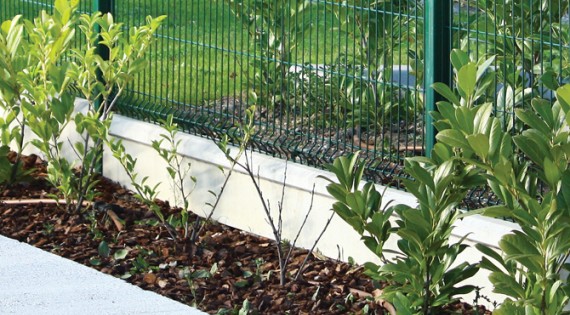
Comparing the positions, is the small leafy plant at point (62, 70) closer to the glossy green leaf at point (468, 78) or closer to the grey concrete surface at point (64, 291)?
the grey concrete surface at point (64, 291)

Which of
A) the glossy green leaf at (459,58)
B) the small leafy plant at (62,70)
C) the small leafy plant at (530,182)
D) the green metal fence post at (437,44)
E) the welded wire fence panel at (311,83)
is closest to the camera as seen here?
the small leafy plant at (530,182)

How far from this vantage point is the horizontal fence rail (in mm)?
5863

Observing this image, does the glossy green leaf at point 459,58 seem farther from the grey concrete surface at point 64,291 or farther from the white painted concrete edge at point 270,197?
the grey concrete surface at point 64,291

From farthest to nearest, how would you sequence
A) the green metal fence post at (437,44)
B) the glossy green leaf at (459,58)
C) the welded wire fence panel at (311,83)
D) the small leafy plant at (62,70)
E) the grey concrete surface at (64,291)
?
1. the small leafy plant at (62,70)
2. the welded wire fence panel at (311,83)
3. the green metal fence post at (437,44)
4. the grey concrete surface at (64,291)
5. the glossy green leaf at (459,58)

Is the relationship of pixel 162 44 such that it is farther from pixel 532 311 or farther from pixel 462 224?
pixel 532 311

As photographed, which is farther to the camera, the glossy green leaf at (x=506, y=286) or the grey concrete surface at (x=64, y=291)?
the grey concrete surface at (x=64, y=291)

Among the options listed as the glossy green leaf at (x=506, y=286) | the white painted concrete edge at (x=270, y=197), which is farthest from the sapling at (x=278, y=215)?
the glossy green leaf at (x=506, y=286)

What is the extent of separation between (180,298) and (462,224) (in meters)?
1.40

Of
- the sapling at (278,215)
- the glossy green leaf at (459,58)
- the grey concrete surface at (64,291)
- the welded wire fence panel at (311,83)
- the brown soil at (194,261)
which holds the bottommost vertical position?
the brown soil at (194,261)

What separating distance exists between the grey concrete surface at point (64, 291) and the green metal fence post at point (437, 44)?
157cm

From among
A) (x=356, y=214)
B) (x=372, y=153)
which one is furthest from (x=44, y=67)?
(x=356, y=214)

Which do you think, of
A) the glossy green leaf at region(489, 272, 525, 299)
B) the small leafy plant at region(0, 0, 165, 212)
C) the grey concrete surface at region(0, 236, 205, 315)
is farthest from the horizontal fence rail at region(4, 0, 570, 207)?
the grey concrete surface at region(0, 236, 205, 315)

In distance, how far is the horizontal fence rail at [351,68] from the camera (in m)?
5.86

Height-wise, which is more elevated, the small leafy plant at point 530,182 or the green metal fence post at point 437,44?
the green metal fence post at point 437,44
